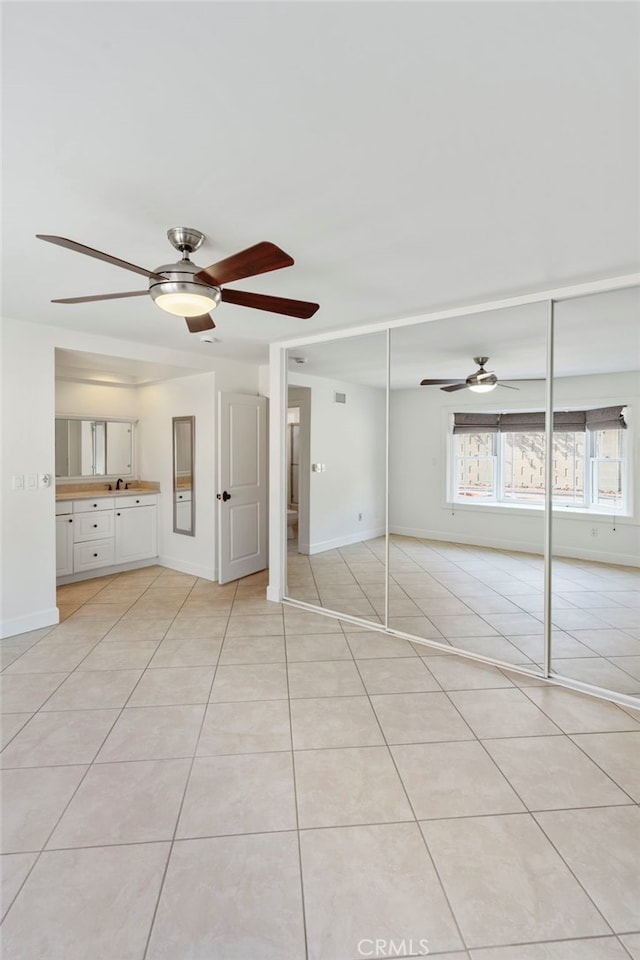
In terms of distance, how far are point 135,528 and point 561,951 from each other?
5042mm

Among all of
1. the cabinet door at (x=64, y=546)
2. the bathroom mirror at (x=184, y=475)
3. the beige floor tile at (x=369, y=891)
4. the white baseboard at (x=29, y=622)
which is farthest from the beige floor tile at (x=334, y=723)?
the cabinet door at (x=64, y=546)

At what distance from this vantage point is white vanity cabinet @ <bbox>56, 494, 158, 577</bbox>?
4.75m

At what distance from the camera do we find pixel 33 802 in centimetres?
185

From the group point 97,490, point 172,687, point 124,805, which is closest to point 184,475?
point 97,490

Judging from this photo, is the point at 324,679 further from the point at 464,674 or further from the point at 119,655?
the point at 119,655

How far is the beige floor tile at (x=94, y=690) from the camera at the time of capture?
255 cm

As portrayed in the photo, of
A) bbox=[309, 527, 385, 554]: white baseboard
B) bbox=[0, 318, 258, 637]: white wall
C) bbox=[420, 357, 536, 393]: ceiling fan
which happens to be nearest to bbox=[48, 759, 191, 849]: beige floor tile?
bbox=[0, 318, 258, 637]: white wall

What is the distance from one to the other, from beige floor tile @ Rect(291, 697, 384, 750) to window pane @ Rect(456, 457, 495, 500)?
260cm

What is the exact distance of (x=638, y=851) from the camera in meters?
1.63

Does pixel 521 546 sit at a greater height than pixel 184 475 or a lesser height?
lesser

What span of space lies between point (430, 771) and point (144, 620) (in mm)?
2663

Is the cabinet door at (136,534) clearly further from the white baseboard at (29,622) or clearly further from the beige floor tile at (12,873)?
the beige floor tile at (12,873)

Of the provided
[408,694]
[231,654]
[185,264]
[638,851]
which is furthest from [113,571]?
[638,851]

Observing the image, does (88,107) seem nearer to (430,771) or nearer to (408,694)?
(430,771)
